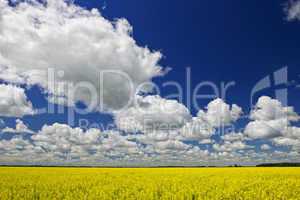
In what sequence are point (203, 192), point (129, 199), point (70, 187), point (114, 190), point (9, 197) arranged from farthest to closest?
point (70, 187)
point (114, 190)
point (203, 192)
point (9, 197)
point (129, 199)

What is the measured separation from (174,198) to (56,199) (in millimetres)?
4312

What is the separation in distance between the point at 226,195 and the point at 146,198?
310 cm

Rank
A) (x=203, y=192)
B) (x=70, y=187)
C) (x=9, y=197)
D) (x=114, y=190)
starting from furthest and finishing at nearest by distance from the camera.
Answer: (x=70, y=187) → (x=114, y=190) → (x=203, y=192) → (x=9, y=197)

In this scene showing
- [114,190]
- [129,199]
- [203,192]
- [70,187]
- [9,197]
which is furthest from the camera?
[70,187]

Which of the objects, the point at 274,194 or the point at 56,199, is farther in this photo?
the point at 274,194

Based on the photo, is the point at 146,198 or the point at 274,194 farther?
Result: the point at 274,194

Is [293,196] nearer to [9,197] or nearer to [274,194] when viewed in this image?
[274,194]

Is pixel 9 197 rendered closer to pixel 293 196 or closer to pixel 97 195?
pixel 97 195

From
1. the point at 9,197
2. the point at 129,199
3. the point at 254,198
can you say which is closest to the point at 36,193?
the point at 9,197

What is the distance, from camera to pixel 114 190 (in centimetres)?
1340

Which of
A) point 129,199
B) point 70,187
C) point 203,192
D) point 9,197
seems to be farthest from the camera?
point 70,187

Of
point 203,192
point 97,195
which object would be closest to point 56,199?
point 97,195

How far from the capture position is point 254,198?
1152 cm

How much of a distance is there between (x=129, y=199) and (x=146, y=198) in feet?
2.39
